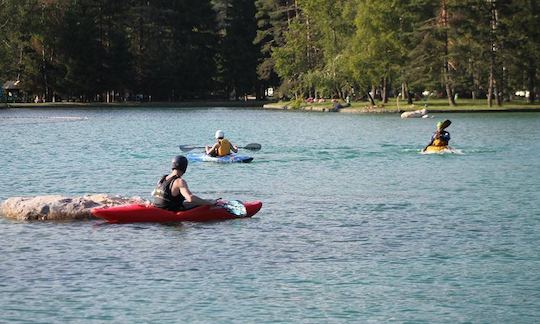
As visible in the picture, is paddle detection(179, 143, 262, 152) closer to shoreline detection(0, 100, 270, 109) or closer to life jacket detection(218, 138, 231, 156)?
life jacket detection(218, 138, 231, 156)

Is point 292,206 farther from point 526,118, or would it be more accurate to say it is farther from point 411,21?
point 411,21

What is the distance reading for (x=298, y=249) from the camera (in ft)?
Answer: 75.2

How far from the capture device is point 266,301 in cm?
1816

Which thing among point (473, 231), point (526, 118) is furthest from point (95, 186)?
point (526, 118)

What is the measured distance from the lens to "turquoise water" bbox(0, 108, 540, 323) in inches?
698

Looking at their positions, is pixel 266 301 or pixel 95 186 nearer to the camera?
pixel 266 301

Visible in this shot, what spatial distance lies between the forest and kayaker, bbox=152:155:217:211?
7347 centimetres

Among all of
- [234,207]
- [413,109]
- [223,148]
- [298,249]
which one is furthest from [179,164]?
[413,109]

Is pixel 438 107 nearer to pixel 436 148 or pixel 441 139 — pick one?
pixel 436 148

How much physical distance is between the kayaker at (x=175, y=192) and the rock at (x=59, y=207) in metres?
0.81

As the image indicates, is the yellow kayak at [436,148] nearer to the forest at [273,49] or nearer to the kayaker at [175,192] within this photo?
the kayaker at [175,192]

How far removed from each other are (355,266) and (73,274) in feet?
18.4

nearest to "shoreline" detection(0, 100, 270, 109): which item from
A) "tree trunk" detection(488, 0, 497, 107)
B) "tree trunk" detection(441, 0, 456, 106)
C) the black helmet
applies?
"tree trunk" detection(441, 0, 456, 106)

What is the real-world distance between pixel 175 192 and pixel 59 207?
3177mm
